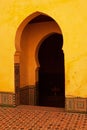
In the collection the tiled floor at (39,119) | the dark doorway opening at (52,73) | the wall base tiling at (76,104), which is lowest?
the tiled floor at (39,119)

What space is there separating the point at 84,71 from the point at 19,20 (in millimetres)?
1695

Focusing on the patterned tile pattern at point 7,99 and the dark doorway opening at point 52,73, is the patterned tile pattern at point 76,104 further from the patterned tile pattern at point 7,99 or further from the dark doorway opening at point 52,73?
the dark doorway opening at point 52,73

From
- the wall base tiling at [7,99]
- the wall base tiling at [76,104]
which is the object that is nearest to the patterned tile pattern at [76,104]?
the wall base tiling at [76,104]

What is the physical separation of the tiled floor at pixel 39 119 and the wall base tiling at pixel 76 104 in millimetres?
93

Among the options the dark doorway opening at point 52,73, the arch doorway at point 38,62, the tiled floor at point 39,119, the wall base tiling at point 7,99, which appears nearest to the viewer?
the tiled floor at point 39,119

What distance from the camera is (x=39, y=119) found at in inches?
172

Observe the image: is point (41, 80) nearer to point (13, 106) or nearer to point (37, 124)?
point (13, 106)

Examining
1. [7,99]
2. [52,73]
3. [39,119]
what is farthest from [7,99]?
[52,73]

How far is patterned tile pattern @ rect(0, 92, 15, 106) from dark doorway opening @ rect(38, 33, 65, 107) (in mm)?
1844

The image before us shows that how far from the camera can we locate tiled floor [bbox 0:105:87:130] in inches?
156

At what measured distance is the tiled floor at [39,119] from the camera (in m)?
3.95

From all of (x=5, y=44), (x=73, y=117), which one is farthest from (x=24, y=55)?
(x=73, y=117)

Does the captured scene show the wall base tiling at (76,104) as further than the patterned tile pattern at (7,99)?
No

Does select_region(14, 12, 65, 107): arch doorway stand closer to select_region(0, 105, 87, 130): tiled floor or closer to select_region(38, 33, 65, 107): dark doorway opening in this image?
select_region(38, 33, 65, 107): dark doorway opening
